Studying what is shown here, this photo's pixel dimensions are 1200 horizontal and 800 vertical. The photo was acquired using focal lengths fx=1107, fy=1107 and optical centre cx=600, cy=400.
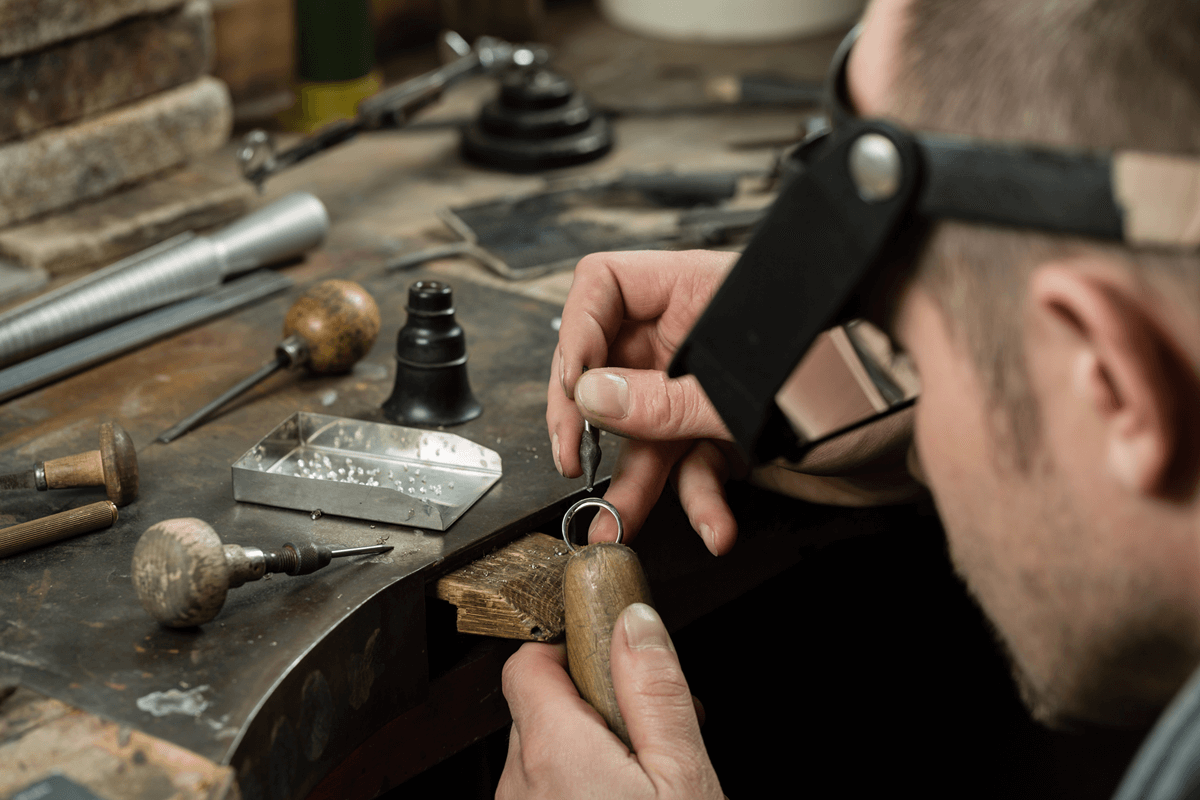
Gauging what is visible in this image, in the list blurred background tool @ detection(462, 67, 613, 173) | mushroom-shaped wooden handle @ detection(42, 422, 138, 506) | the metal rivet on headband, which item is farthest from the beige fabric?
blurred background tool @ detection(462, 67, 613, 173)

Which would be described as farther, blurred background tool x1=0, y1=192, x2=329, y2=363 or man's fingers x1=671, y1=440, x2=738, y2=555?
blurred background tool x1=0, y1=192, x2=329, y2=363

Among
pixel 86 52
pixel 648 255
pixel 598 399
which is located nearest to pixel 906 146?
pixel 598 399

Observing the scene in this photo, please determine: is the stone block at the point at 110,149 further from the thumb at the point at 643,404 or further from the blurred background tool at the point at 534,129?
the thumb at the point at 643,404

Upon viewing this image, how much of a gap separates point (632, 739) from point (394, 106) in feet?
4.69

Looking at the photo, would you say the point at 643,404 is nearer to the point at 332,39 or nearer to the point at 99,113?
the point at 99,113

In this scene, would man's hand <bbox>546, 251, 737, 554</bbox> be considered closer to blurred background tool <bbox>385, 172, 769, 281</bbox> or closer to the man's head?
the man's head

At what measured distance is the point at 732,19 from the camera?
10.2ft

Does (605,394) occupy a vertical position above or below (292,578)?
above

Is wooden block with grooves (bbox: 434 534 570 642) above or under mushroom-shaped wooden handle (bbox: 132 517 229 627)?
under

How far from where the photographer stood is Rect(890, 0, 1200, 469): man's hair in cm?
62

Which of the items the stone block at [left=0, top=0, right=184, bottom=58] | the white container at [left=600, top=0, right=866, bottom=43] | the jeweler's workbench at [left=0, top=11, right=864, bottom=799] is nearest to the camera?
the jeweler's workbench at [left=0, top=11, right=864, bottom=799]

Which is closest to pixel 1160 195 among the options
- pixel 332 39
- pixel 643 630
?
pixel 643 630

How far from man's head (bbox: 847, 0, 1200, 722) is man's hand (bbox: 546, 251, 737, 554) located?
0.34 m

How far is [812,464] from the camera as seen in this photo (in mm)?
1257
